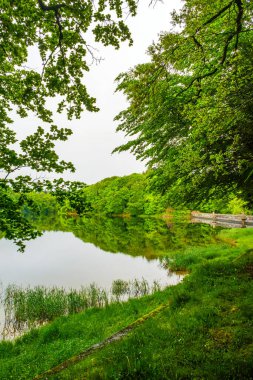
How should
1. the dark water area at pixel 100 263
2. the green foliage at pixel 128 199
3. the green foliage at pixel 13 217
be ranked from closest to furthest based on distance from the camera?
the green foliage at pixel 13 217 → the dark water area at pixel 100 263 → the green foliage at pixel 128 199

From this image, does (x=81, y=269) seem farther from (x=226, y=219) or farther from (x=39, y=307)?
(x=226, y=219)

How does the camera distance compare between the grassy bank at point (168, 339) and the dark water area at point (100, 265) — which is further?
the dark water area at point (100, 265)

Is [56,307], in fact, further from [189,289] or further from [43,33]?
[43,33]

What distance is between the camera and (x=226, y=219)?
44.4 m

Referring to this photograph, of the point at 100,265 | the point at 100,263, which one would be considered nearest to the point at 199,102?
the point at 100,265

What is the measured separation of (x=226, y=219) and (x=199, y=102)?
39.6 metres

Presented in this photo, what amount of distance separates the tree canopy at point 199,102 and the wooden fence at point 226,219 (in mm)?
25346

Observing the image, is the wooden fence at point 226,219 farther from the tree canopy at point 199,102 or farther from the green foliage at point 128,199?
the tree canopy at point 199,102

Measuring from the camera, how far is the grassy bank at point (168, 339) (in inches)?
200

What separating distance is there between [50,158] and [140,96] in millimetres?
2780

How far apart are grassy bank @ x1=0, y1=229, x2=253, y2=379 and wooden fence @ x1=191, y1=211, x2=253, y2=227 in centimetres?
2430

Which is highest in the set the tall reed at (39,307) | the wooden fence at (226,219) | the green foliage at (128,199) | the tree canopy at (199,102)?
the green foliage at (128,199)

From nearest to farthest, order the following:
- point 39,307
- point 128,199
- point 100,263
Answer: point 39,307 → point 100,263 → point 128,199

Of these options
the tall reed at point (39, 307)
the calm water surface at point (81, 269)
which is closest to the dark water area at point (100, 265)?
the calm water surface at point (81, 269)
